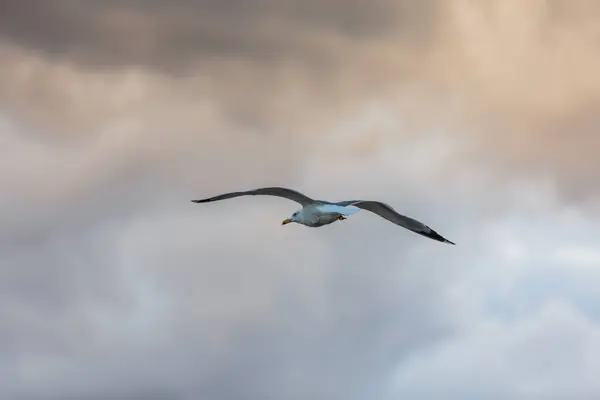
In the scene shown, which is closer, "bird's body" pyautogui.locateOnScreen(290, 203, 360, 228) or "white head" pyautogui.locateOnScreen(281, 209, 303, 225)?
"bird's body" pyautogui.locateOnScreen(290, 203, 360, 228)

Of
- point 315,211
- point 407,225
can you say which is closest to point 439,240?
point 407,225

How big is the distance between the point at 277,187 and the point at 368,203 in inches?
201

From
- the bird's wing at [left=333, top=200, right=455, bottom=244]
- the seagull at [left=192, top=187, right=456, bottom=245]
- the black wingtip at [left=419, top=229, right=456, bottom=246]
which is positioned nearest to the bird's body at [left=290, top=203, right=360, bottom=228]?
the seagull at [left=192, top=187, right=456, bottom=245]

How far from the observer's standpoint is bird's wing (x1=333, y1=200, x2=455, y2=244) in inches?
2347

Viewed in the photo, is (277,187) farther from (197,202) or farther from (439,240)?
(439,240)

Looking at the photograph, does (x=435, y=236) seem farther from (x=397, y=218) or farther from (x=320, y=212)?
(x=320, y=212)

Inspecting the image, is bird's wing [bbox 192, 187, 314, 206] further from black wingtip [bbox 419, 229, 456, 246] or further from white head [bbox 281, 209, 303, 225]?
black wingtip [bbox 419, 229, 456, 246]

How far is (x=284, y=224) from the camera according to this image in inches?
2562

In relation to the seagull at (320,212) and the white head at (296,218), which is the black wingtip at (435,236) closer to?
the seagull at (320,212)

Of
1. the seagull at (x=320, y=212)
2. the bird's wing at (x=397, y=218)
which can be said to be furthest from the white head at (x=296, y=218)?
the bird's wing at (x=397, y=218)

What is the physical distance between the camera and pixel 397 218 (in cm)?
6184

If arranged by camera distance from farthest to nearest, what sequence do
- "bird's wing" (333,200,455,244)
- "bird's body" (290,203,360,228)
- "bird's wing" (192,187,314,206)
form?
1. "bird's wing" (192,187,314,206)
2. "bird's body" (290,203,360,228)
3. "bird's wing" (333,200,455,244)

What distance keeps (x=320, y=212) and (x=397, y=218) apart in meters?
3.47

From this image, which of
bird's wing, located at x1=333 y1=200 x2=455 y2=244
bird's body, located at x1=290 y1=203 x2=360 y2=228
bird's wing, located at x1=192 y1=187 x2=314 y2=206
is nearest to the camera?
bird's wing, located at x1=333 y1=200 x2=455 y2=244
